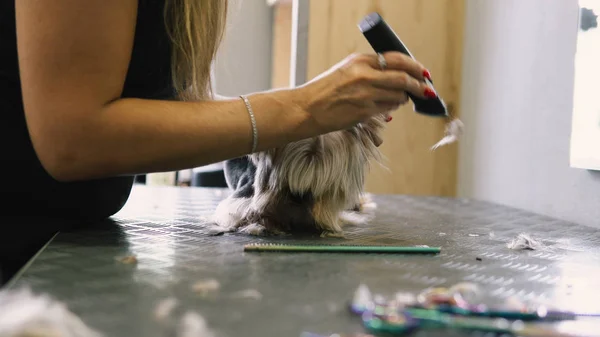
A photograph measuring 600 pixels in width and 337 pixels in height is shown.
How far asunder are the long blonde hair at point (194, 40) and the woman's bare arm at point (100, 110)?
0.13 m

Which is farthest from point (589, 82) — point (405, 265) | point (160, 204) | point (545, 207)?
point (160, 204)

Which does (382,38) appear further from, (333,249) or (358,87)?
(333,249)

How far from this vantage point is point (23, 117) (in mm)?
851

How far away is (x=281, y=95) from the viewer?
82 cm

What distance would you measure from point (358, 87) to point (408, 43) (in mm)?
1469

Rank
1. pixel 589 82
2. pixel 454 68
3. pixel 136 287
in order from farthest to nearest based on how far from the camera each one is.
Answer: pixel 454 68 < pixel 589 82 < pixel 136 287

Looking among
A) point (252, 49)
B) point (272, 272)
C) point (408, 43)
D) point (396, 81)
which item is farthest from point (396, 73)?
point (252, 49)

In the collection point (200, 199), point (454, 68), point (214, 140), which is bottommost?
point (200, 199)

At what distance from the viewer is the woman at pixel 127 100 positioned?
67cm

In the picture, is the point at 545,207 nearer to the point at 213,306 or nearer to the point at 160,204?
the point at 160,204

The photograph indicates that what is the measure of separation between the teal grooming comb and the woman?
0.47ft

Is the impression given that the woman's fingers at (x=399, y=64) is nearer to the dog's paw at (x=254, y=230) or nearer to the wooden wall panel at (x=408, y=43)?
the dog's paw at (x=254, y=230)

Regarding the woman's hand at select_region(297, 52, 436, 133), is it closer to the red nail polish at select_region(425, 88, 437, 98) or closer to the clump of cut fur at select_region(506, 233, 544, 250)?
the red nail polish at select_region(425, 88, 437, 98)

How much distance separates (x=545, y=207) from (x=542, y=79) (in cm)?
35
